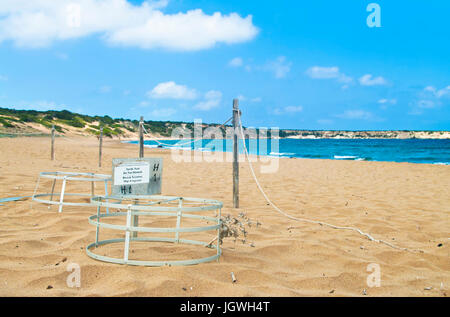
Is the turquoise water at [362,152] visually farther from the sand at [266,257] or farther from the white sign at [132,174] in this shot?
the white sign at [132,174]

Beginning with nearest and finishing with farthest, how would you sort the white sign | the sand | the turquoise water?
1. the sand
2. the white sign
3. the turquoise water

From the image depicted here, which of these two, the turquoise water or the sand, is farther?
the turquoise water

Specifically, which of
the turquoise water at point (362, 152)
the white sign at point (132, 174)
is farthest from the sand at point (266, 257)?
the turquoise water at point (362, 152)

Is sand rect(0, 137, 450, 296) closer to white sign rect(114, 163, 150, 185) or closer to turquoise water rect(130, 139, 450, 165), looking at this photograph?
white sign rect(114, 163, 150, 185)

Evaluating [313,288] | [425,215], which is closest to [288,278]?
[313,288]

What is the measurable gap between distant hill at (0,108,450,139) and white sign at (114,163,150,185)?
3481 millimetres

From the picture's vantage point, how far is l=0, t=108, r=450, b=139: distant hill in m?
44.0

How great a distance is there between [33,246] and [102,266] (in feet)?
3.50

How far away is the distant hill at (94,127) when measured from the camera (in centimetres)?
4397

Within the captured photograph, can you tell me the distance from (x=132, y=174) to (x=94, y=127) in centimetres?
6233

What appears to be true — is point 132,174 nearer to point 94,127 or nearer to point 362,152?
point 362,152

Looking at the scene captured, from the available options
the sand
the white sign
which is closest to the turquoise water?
the sand

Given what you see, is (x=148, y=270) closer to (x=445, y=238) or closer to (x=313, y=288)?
(x=313, y=288)
